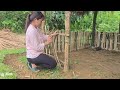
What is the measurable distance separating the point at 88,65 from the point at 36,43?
1857mm

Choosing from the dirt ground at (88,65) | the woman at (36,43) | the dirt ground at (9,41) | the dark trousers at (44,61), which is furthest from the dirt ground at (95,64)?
→ the dirt ground at (9,41)

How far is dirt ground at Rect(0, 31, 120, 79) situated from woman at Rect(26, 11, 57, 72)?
→ 345mm

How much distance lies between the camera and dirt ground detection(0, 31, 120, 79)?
6684 mm

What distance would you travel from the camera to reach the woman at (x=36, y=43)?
6.64 metres

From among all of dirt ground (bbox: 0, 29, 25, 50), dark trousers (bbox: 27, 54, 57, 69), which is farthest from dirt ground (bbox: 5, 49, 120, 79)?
dirt ground (bbox: 0, 29, 25, 50)

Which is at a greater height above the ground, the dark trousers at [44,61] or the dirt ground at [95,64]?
the dark trousers at [44,61]

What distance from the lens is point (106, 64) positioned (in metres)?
8.16

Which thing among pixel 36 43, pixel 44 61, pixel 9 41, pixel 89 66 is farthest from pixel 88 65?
pixel 9 41

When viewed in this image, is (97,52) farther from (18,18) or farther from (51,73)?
(18,18)

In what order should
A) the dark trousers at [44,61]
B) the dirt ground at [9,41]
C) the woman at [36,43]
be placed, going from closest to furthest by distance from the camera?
1. the woman at [36,43]
2. the dark trousers at [44,61]
3. the dirt ground at [9,41]

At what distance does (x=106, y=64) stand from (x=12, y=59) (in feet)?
9.44

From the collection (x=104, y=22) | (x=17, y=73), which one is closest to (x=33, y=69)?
(x=17, y=73)

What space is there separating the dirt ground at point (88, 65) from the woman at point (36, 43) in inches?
13.6

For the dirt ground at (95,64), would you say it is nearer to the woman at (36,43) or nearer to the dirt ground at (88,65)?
the dirt ground at (88,65)
